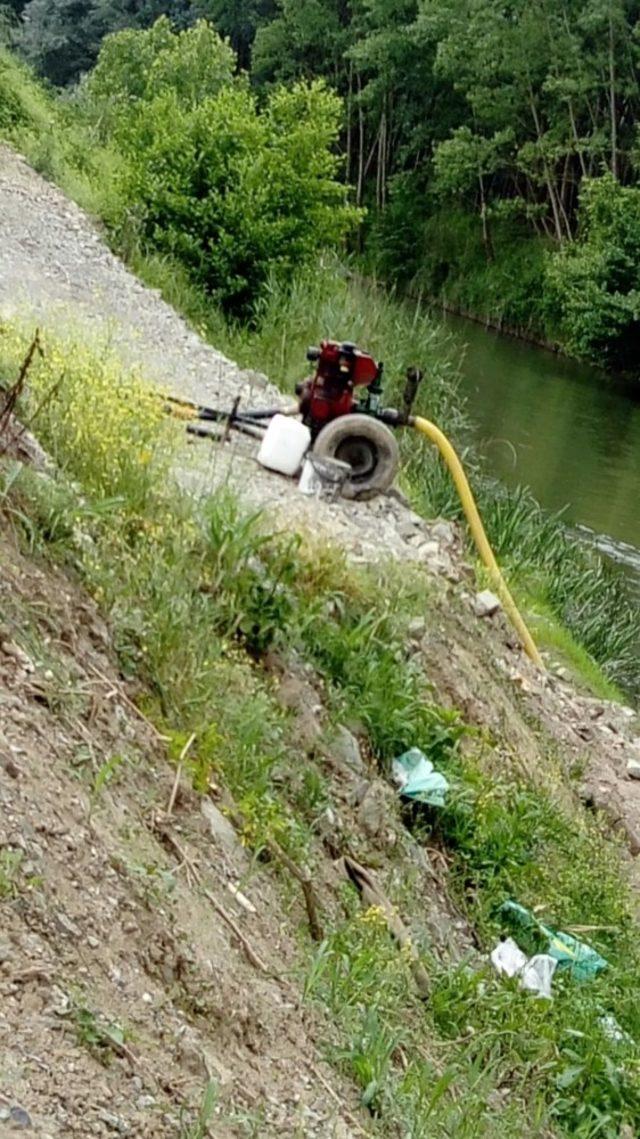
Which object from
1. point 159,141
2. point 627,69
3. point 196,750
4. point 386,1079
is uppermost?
point 627,69

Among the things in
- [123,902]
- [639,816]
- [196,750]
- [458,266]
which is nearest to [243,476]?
[639,816]

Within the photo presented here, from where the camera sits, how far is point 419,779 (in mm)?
5180

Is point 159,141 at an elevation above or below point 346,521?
above

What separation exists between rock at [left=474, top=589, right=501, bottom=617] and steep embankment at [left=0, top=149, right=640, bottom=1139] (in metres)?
0.85

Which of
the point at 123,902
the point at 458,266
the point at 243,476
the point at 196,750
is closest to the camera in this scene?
the point at 123,902

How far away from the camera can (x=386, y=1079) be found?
347 cm

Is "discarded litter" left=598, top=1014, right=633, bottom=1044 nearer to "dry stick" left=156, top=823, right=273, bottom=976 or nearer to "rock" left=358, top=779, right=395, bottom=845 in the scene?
"rock" left=358, top=779, right=395, bottom=845

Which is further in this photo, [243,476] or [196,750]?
[243,476]

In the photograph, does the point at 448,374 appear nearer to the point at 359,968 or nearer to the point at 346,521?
the point at 346,521

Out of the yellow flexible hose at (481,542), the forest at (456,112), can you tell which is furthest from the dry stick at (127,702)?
the forest at (456,112)

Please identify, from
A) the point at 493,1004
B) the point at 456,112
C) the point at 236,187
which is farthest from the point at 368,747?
the point at 456,112

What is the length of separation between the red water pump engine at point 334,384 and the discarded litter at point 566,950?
3.29m

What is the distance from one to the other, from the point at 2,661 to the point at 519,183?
4155 cm

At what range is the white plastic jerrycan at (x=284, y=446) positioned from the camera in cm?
732
